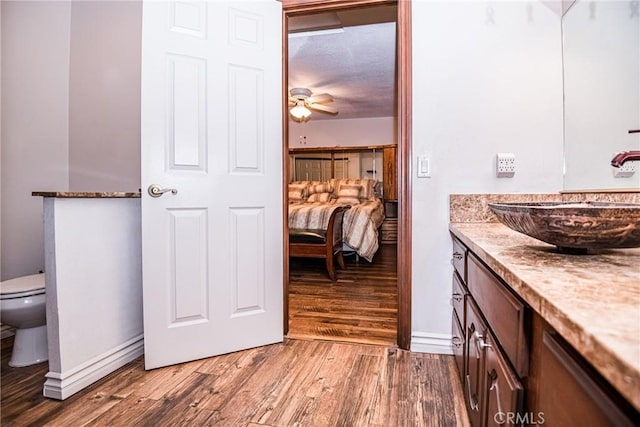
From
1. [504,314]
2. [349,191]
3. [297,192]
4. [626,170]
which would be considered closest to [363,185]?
[349,191]

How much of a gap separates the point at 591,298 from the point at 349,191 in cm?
566

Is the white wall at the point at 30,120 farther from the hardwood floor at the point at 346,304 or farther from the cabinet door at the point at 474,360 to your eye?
the cabinet door at the point at 474,360

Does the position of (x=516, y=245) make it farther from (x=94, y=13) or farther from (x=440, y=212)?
(x=94, y=13)

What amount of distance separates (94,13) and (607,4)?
302cm

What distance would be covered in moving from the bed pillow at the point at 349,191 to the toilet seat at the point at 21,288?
4732mm

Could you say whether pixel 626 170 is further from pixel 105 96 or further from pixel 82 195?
pixel 105 96

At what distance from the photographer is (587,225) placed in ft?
2.31

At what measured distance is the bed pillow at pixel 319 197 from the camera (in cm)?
613

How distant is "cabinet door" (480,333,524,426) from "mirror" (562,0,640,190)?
3.34ft

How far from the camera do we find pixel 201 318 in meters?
1.83

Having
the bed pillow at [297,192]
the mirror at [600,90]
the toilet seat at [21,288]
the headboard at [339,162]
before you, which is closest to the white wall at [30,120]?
the toilet seat at [21,288]

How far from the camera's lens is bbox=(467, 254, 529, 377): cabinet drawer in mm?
663

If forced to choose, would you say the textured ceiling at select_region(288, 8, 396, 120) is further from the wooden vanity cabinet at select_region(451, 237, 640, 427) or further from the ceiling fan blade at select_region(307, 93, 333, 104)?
the wooden vanity cabinet at select_region(451, 237, 640, 427)

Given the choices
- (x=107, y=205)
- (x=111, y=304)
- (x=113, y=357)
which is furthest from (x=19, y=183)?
(x=113, y=357)
